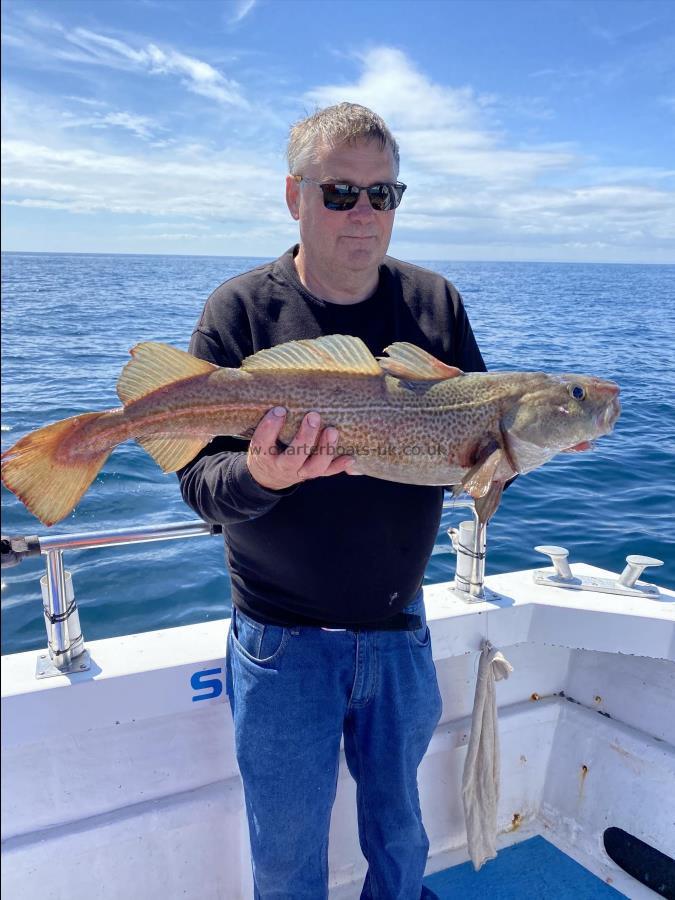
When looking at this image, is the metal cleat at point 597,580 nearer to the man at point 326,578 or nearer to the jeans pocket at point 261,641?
the man at point 326,578

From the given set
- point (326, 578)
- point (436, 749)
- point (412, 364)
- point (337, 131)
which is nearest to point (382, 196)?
point (337, 131)

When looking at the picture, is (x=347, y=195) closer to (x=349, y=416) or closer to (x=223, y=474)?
(x=349, y=416)

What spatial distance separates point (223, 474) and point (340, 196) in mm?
1222

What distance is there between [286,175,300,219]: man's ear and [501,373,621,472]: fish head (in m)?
1.24

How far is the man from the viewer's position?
2691mm

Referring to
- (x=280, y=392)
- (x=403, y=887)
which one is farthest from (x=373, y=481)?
(x=403, y=887)

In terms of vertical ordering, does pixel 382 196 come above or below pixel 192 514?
above

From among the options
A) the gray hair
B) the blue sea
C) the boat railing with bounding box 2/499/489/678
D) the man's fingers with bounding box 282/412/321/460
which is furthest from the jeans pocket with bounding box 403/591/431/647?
the gray hair

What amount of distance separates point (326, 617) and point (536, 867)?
96.5 inches

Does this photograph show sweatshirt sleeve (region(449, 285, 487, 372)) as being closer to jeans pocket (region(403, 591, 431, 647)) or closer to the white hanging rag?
jeans pocket (region(403, 591, 431, 647))

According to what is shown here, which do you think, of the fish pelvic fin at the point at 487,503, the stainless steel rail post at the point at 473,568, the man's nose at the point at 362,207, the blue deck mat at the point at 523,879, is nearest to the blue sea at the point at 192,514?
the man's nose at the point at 362,207

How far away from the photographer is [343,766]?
3668 millimetres

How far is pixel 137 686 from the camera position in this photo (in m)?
3.12

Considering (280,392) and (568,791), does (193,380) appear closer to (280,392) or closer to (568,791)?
(280,392)
